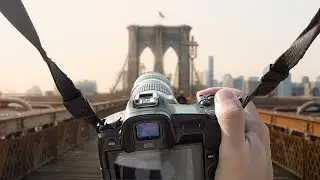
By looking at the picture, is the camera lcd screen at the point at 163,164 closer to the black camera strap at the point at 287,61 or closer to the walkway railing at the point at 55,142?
the black camera strap at the point at 287,61

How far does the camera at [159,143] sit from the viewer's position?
1623mm

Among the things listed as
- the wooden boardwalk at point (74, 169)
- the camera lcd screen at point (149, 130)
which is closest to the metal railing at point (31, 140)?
the wooden boardwalk at point (74, 169)

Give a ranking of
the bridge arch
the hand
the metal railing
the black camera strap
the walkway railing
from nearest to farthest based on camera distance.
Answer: the black camera strap, the hand, the metal railing, the walkway railing, the bridge arch

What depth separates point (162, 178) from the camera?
5.40 feet

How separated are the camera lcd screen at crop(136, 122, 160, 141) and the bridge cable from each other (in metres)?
0.22

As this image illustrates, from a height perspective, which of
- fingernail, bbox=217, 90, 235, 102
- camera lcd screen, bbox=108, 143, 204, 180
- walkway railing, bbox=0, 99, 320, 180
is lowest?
walkway railing, bbox=0, 99, 320, 180

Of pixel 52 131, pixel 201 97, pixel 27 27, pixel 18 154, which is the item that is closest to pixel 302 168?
pixel 18 154

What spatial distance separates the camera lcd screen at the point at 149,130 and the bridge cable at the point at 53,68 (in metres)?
0.22

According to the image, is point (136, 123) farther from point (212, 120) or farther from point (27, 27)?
point (27, 27)

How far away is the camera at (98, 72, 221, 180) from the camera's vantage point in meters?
1.62

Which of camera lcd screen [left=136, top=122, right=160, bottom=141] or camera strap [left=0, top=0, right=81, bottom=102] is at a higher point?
camera strap [left=0, top=0, right=81, bottom=102]

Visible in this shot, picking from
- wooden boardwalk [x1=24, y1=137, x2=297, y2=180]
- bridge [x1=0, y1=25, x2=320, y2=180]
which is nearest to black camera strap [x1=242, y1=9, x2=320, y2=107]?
bridge [x1=0, y1=25, x2=320, y2=180]

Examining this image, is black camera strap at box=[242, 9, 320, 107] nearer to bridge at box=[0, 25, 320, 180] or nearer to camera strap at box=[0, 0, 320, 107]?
camera strap at box=[0, 0, 320, 107]

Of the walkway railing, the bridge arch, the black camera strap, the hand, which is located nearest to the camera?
the black camera strap
